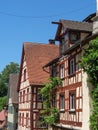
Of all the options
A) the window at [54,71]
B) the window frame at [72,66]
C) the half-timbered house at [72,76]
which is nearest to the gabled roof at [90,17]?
the half-timbered house at [72,76]

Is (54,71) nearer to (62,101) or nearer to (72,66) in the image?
(62,101)

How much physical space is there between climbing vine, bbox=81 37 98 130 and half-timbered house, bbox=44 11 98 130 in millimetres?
663

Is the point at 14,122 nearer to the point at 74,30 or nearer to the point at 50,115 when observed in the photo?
the point at 50,115

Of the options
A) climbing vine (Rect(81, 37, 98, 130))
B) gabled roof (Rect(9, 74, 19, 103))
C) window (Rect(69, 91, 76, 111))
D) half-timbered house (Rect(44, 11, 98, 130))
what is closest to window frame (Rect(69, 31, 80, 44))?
half-timbered house (Rect(44, 11, 98, 130))

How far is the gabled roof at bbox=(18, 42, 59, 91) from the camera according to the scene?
36.2 meters

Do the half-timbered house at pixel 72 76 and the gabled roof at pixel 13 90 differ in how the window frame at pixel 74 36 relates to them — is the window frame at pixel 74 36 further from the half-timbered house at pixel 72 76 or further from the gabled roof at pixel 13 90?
the gabled roof at pixel 13 90

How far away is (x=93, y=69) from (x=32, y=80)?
55.7 ft

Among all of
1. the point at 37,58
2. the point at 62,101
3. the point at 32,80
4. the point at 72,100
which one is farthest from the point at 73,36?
the point at 37,58

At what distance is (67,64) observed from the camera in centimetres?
2502

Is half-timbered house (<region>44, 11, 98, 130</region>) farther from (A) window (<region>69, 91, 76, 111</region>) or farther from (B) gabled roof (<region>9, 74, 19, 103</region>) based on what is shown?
(B) gabled roof (<region>9, 74, 19, 103</region>)

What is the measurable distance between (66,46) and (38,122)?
459 inches

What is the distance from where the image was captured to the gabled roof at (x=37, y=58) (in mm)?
36188

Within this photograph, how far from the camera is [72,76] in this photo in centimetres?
2391

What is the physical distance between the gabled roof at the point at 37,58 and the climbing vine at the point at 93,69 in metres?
16.0
